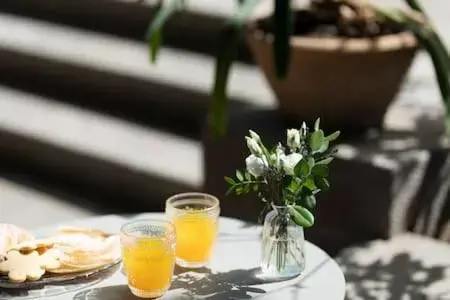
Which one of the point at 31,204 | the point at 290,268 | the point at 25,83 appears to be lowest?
the point at 31,204

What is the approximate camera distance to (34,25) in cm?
429

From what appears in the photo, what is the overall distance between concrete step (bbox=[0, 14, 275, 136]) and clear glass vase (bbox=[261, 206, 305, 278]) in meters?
1.50

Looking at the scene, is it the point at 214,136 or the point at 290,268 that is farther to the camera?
the point at 214,136

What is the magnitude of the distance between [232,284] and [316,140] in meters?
0.29

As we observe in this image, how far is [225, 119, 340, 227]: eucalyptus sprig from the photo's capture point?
165 centimetres

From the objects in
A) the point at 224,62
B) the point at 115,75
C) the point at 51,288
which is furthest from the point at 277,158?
the point at 115,75

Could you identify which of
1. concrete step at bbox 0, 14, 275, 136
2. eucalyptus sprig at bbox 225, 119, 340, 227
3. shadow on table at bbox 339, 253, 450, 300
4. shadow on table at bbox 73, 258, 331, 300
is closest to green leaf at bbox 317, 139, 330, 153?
eucalyptus sprig at bbox 225, 119, 340, 227

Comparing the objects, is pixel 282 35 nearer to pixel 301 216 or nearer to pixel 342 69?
pixel 342 69

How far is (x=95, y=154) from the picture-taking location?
357 cm

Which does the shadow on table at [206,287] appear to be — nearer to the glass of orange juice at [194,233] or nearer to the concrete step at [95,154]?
the glass of orange juice at [194,233]

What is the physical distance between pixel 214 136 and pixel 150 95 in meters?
0.81

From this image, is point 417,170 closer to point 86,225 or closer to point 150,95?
point 86,225

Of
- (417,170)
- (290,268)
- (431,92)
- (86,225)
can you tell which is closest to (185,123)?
(431,92)

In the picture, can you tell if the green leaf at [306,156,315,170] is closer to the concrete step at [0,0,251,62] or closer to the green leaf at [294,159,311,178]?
the green leaf at [294,159,311,178]
